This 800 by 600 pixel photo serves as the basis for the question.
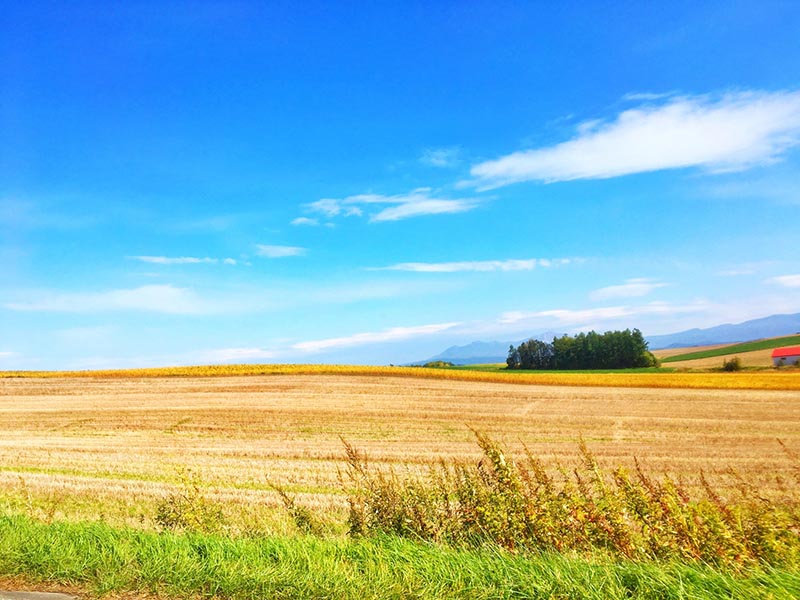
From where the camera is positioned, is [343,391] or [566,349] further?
[566,349]

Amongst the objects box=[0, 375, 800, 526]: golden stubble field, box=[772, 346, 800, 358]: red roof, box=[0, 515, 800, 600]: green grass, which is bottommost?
box=[0, 375, 800, 526]: golden stubble field

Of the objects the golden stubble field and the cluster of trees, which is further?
the cluster of trees

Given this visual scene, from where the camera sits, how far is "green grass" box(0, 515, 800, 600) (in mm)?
4977

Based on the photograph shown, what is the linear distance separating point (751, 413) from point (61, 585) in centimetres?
3630

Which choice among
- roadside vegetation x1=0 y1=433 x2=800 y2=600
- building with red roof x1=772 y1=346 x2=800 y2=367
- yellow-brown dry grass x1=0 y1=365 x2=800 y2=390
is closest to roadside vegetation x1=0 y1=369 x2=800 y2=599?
roadside vegetation x1=0 y1=433 x2=800 y2=600

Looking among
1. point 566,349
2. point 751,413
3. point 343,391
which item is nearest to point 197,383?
point 343,391

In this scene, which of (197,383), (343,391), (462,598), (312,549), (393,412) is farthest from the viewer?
(197,383)

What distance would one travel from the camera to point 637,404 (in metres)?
37.9

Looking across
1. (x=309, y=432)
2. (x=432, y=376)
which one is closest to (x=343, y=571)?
(x=309, y=432)

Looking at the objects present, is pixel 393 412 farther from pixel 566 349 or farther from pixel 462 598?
pixel 566 349

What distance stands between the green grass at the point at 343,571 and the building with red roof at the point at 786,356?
259ft

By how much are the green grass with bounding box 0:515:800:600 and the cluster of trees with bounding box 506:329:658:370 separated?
290ft

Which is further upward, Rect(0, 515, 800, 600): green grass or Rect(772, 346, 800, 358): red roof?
Rect(772, 346, 800, 358): red roof

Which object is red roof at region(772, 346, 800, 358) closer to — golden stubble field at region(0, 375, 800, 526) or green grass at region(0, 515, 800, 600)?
golden stubble field at region(0, 375, 800, 526)
